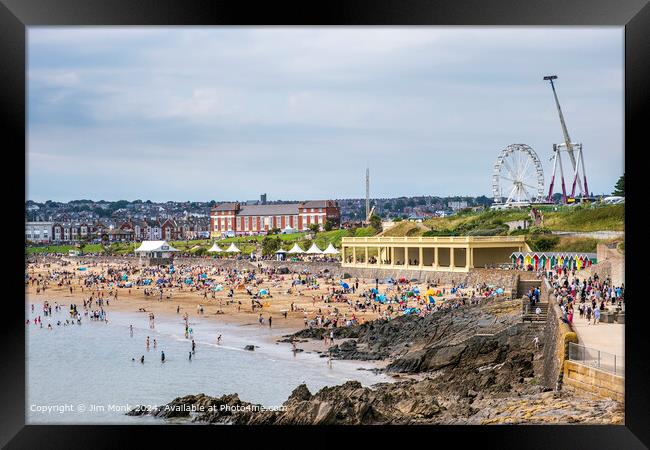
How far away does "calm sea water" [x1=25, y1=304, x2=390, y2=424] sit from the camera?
52.0ft

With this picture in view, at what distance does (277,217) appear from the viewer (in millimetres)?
79812

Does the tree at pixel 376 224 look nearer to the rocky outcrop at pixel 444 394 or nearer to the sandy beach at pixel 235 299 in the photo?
the sandy beach at pixel 235 299

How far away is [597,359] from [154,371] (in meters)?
12.5

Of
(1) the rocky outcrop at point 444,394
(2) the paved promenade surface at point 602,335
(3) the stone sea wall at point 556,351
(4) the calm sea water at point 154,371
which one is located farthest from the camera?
(4) the calm sea water at point 154,371

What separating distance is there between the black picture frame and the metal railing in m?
0.95

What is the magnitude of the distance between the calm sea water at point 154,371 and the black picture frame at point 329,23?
404cm

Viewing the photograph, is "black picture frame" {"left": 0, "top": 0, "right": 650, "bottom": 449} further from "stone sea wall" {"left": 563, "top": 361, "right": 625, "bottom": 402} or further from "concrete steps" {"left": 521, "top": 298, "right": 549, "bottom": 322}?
"concrete steps" {"left": 521, "top": 298, "right": 549, "bottom": 322}

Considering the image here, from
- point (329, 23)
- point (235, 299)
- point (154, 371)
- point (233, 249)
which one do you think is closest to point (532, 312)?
point (154, 371)

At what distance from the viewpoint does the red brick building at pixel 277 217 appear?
78.2 m

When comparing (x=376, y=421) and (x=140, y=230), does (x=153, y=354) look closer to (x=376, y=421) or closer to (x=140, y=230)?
(x=376, y=421)

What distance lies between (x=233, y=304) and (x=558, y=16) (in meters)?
27.0

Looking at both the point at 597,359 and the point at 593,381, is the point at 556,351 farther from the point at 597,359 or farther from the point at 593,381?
the point at 593,381

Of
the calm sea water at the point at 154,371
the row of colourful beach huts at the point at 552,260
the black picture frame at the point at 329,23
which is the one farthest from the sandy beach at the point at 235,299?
the black picture frame at the point at 329,23

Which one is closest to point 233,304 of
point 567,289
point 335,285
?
point 335,285
